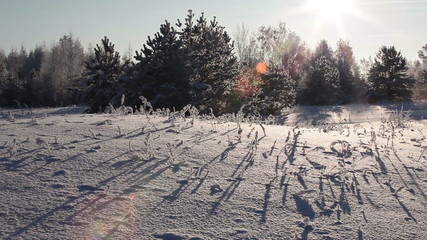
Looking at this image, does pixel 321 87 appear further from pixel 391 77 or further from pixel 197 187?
pixel 197 187

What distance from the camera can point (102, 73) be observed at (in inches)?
1014

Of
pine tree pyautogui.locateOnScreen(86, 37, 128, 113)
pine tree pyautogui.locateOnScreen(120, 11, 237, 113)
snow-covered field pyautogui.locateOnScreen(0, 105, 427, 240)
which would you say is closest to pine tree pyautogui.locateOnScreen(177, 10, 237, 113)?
pine tree pyautogui.locateOnScreen(120, 11, 237, 113)

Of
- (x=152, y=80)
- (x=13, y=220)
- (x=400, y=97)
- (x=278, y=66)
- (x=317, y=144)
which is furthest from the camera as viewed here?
(x=400, y=97)

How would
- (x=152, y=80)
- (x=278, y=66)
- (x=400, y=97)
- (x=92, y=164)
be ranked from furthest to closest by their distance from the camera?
(x=400, y=97) → (x=278, y=66) → (x=152, y=80) → (x=92, y=164)

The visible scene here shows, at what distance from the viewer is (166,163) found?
434 cm

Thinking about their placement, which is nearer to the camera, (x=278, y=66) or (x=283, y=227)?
(x=283, y=227)

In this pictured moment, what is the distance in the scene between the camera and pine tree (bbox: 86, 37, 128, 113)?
2391 centimetres

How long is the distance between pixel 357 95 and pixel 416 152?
3979cm

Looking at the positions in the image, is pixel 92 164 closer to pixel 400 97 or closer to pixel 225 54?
pixel 225 54

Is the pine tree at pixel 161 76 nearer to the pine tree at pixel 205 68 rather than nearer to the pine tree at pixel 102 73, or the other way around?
the pine tree at pixel 205 68

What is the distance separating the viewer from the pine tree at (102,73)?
2391 cm

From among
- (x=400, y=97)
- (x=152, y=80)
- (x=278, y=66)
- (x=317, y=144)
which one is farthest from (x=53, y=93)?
(x=317, y=144)

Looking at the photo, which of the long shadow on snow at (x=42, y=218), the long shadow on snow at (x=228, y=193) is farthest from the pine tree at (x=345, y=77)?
the long shadow on snow at (x=42, y=218)

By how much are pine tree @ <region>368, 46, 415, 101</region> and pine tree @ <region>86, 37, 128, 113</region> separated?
84.7 ft
